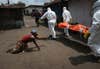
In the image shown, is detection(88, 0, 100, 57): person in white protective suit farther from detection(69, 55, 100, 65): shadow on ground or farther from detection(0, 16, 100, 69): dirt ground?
detection(0, 16, 100, 69): dirt ground

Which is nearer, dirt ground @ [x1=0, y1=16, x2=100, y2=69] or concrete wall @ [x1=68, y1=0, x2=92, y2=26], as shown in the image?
dirt ground @ [x1=0, y1=16, x2=100, y2=69]

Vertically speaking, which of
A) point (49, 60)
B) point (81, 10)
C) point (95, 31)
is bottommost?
point (49, 60)

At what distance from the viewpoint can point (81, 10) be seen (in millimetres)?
19734

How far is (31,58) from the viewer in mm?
10117

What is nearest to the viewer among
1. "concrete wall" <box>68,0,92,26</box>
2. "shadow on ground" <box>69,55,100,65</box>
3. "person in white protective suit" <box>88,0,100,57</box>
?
"person in white protective suit" <box>88,0,100,57</box>

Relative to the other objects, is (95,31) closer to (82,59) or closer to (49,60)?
(82,59)

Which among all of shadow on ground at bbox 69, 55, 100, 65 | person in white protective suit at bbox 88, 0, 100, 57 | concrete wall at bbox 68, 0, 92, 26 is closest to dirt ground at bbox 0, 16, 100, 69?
shadow on ground at bbox 69, 55, 100, 65

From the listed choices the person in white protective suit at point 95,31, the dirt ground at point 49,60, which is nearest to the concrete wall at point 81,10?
the dirt ground at point 49,60

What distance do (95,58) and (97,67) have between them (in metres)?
1.07

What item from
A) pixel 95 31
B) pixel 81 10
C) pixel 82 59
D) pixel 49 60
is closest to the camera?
pixel 95 31

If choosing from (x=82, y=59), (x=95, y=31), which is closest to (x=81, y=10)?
(x=82, y=59)

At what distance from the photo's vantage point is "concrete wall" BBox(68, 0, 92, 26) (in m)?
17.9

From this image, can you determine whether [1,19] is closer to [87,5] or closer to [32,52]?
[87,5]

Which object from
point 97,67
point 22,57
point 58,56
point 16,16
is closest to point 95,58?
point 97,67
